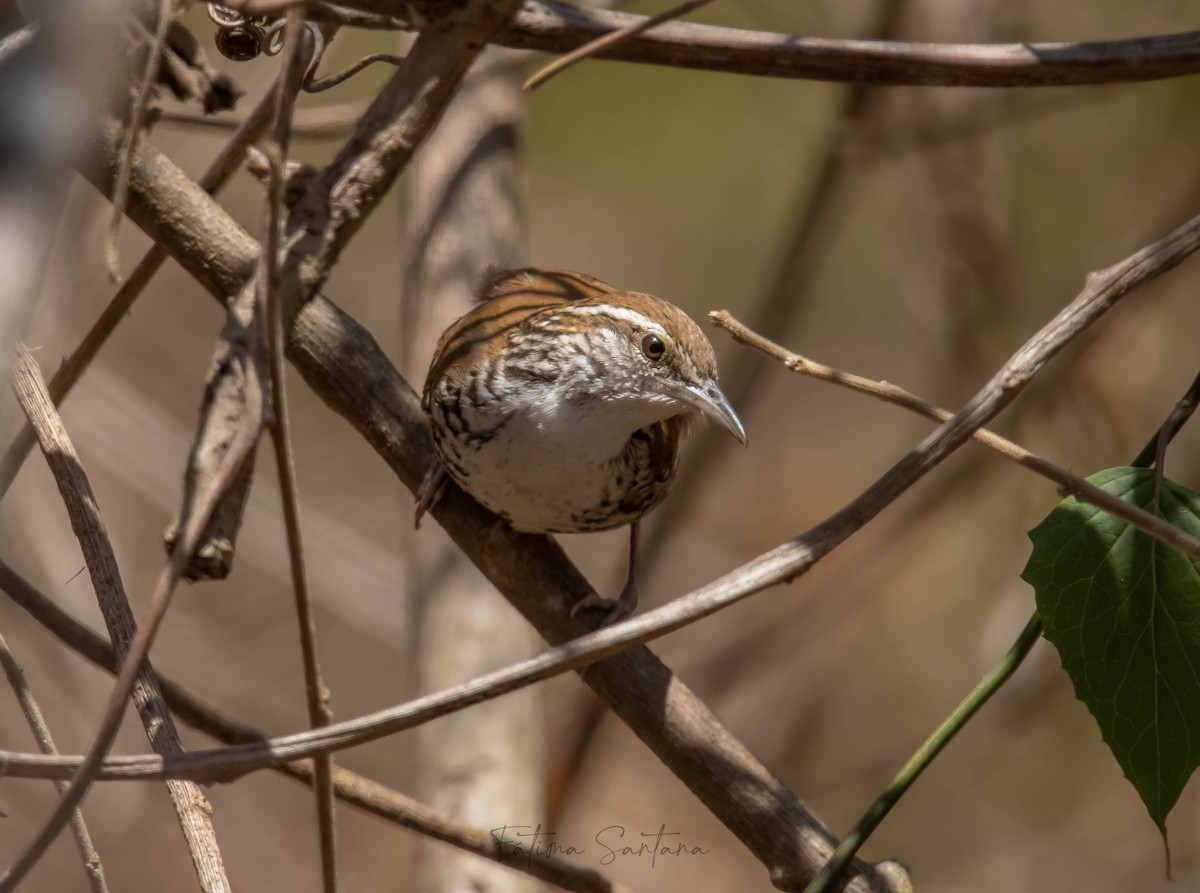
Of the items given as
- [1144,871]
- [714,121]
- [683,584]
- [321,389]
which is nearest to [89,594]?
[321,389]

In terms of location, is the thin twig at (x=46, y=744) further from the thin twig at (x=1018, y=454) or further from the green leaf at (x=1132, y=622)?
the green leaf at (x=1132, y=622)

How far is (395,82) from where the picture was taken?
188 centimetres

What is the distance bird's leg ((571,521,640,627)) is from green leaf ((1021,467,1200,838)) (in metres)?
1.02

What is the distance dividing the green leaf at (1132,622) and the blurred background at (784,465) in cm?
246

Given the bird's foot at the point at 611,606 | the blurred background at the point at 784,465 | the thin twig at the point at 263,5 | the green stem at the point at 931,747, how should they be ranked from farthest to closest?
the blurred background at the point at 784,465
the bird's foot at the point at 611,606
the green stem at the point at 931,747
the thin twig at the point at 263,5

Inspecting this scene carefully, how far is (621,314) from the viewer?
10.4 ft

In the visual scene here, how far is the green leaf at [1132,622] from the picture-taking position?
191 cm

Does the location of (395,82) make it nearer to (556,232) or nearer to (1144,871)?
(1144,871)

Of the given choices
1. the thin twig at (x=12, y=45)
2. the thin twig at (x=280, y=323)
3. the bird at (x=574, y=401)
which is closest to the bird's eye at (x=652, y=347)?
the bird at (x=574, y=401)

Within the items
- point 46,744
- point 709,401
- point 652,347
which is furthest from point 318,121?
point 46,744

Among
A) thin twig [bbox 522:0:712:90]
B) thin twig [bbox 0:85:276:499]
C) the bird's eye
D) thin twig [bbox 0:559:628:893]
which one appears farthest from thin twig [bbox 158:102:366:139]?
thin twig [bbox 0:559:628:893]

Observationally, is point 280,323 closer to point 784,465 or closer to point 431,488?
point 431,488

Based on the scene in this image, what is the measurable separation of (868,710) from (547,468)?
5.50 m

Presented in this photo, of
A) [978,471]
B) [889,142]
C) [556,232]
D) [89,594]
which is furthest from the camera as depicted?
[556,232]
